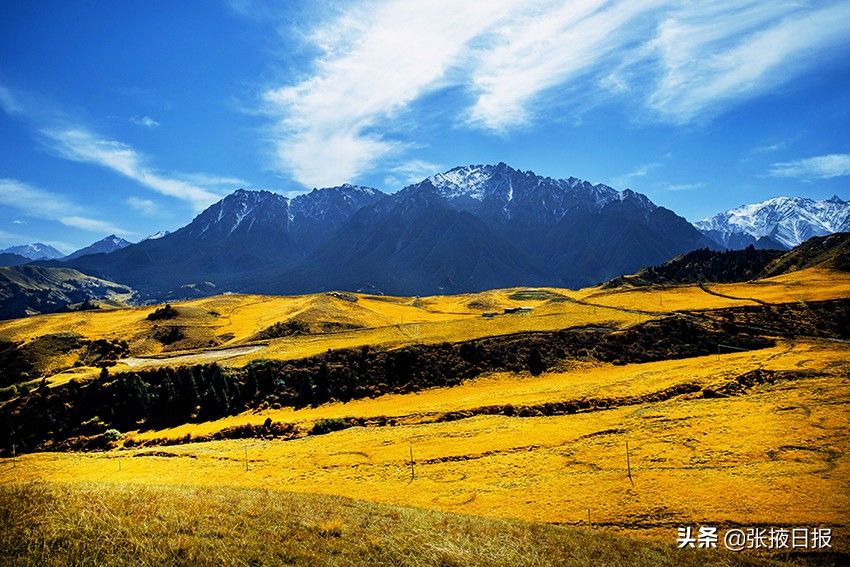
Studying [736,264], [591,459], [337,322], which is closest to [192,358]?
[337,322]

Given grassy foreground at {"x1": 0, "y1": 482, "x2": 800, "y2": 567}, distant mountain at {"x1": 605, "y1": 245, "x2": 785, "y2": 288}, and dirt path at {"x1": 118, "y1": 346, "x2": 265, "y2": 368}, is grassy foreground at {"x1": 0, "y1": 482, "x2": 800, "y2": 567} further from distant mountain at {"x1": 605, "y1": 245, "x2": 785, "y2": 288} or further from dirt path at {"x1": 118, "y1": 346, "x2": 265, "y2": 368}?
distant mountain at {"x1": 605, "y1": 245, "x2": 785, "y2": 288}

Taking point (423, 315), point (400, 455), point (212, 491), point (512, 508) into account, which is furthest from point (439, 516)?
point (423, 315)

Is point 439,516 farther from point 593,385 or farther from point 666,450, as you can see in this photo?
point 593,385

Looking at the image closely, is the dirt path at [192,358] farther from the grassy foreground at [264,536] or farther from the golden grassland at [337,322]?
the grassy foreground at [264,536]

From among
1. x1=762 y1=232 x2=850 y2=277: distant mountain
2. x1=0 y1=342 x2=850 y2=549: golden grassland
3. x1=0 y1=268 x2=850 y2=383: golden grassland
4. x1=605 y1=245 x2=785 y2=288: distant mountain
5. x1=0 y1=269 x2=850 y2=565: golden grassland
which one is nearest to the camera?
x1=0 y1=269 x2=850 y2=565: golden grassland

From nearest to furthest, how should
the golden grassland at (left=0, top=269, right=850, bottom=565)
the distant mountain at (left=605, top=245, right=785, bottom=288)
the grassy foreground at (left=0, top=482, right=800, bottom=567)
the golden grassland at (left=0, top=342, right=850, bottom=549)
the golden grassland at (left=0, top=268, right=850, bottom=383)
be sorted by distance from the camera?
the grassy foreground at (left=0, top=482, right=800, bottom=567) < the golden grassland at (left=0, top=269, right=850, bottom=565) < the golden grassland at (left=0, top=342, right=850, bottom=549) < the golden grassland at (left=0, top=268, right=850, bottom=383) < the distant mountain at (left=605, top=245, right=785, bottom=288)

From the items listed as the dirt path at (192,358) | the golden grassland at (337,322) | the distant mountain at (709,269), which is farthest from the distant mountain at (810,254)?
the dirt path at (192,358)

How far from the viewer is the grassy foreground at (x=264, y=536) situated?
15.0 m

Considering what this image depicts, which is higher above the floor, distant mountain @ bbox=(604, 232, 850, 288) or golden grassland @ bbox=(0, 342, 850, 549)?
distant mountain @ bbox=(604, 232, 850, 288)

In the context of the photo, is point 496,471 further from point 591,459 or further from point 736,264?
point 736,264

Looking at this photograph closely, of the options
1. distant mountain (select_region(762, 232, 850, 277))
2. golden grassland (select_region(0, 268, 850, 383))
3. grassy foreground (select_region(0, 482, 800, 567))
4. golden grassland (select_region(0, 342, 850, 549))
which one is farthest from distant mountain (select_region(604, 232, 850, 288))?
grassy foreground (select_region(0, 482, 800, 567))

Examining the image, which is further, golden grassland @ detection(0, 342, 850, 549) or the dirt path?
the dirt path

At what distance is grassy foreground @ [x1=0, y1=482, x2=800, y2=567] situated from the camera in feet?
49.3

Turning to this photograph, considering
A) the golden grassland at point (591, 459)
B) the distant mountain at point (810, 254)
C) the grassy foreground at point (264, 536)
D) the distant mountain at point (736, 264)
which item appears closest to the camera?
the grassy foreground at point (264, 536)
